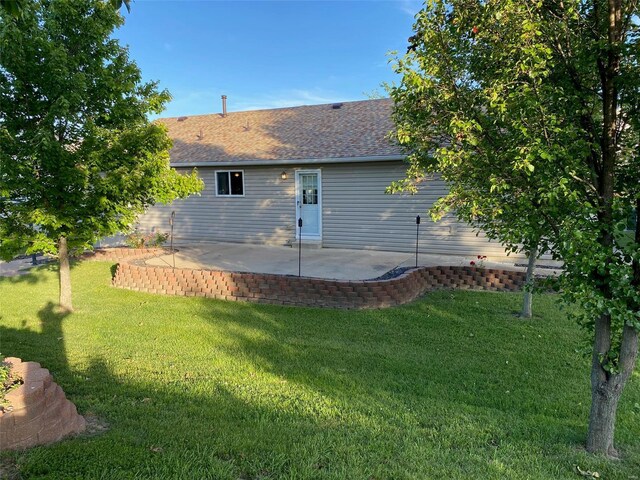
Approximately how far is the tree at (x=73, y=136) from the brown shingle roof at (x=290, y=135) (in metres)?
5.66

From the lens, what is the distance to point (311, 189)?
1220cm

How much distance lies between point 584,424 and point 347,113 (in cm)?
1232

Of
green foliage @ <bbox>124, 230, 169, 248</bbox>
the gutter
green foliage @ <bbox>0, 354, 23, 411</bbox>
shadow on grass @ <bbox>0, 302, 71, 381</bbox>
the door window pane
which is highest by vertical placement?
the gutter

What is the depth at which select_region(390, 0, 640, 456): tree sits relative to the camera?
2.63m

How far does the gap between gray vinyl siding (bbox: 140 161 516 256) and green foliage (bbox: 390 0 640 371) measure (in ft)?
23.3

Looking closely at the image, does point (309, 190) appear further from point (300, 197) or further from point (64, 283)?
point (64, 283)

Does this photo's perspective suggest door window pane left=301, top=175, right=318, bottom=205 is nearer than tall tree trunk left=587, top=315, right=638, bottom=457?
No

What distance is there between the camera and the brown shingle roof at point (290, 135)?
11641 millimetres

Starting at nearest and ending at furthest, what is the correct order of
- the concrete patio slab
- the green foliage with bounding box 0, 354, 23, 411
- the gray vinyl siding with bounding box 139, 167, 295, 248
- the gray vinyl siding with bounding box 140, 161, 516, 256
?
the green foliage with bounding box 0, 354, 23, 411 → the concrete patio slab → the gray vinyl siding with bounding box 140, 161, 516, 256 → the gray vinyl siding with bounding box 139, 167, 295, 248

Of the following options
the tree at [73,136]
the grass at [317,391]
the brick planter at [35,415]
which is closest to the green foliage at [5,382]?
the brick planter at [35,415]

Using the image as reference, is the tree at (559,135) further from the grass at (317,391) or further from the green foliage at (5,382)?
the green foliage at (5,382)

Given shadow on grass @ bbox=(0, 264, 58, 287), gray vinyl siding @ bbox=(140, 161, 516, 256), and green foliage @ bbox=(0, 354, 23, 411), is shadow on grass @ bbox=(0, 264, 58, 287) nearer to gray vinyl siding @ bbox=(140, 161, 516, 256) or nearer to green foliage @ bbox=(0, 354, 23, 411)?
gray vinyl siding @ bbox=(140, 161, 516, 256)

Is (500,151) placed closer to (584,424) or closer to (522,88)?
(522,88)

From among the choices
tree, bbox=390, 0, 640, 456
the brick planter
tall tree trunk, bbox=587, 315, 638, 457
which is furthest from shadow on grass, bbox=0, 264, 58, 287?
tall tree trunk, bbox=587, 315, 638, 457
